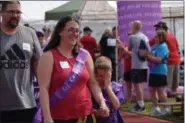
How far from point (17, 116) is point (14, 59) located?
50cm

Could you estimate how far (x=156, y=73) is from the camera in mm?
8984

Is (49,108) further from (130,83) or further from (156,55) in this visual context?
(130,83)

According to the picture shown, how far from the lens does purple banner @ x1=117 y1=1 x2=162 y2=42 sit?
10625 millimetres

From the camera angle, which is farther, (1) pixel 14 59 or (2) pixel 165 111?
(2) pixel 165 111

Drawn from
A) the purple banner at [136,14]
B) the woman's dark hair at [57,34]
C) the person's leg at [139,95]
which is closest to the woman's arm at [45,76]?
the woman's dark hair at [57,34]

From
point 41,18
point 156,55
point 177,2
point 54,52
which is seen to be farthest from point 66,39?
point 41,18

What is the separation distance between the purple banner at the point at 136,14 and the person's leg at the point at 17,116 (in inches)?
261

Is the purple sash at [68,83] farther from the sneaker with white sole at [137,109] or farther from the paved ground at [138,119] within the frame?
the sneaker with white sole at [137,109]

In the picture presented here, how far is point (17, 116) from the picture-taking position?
13.4ft

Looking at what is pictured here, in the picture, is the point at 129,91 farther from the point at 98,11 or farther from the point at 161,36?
the point at 98,11

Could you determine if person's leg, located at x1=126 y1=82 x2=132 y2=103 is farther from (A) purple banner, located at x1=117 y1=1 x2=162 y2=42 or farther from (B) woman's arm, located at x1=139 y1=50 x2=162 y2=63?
(B) woman's arm, located at x1=139 y1=50 x2=162 y2=63

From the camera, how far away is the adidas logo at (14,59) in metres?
3.97

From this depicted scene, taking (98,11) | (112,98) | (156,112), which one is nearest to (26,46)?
(112,98)

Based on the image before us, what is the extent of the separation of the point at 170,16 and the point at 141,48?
719 cm
